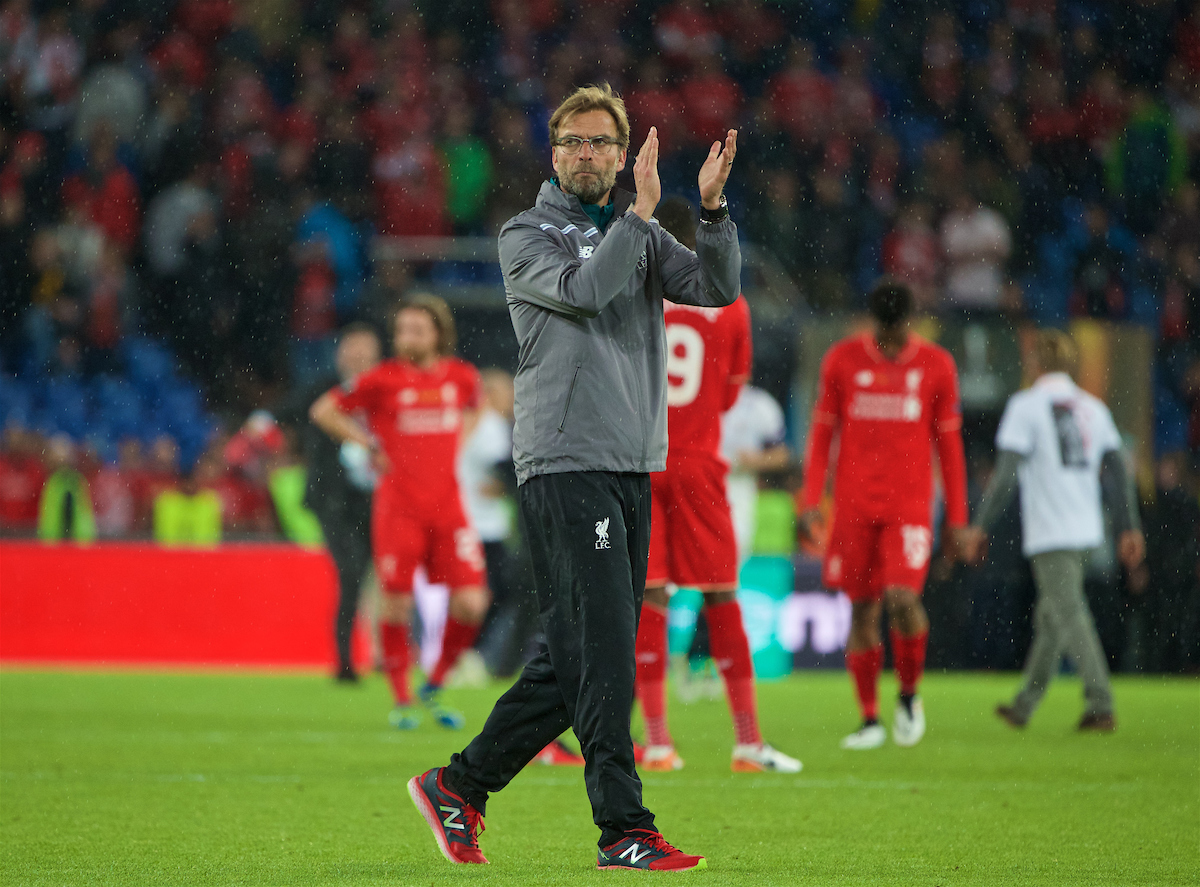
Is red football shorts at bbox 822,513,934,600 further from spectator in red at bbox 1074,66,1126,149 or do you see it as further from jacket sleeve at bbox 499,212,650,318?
spectator in red at bbox 1074,66,1126,149

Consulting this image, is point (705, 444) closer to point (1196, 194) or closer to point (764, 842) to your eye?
point (764, 842)

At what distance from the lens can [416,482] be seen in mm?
9500

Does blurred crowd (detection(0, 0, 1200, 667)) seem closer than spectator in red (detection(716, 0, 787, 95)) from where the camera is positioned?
Yes

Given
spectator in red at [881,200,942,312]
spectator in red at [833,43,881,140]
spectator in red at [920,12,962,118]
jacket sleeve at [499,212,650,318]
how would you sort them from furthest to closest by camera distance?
spectator in red at [920,12,962,118], spectator in red at [833,43,881,140], spectator in red at [881,200,942,312], jacket sleeve at [499,212,650,318]

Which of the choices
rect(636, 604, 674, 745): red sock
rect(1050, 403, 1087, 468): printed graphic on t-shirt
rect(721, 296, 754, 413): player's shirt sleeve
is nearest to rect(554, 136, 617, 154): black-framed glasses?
rect(721, 296, 754, 413): player's shirt sleeve

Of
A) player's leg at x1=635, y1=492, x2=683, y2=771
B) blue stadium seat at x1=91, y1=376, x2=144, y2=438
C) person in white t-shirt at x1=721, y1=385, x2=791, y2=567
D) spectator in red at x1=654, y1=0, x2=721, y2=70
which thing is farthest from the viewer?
spectator in red at x1=654, y1=0, x2=721, y2=70

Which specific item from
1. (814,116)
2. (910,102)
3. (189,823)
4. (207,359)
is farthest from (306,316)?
(189,823)

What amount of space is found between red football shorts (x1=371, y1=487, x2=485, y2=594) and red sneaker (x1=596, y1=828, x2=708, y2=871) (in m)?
5.07

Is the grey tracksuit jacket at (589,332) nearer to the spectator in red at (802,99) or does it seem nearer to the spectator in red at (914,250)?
the spectator in red at (914,250)

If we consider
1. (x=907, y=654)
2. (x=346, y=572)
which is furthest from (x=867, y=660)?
(x=346, y=572)

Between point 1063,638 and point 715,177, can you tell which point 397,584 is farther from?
point 715,177

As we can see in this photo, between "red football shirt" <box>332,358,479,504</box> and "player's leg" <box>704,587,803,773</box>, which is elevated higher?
"red football shirt" <box>332,358,479,504</box>

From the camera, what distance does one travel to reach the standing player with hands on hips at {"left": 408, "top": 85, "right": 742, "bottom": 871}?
14.4 feet

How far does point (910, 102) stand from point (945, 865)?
16395mm
